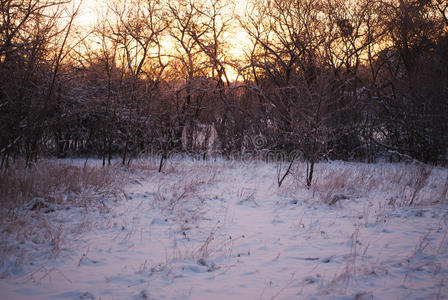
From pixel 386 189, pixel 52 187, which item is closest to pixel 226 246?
pixel 52 187

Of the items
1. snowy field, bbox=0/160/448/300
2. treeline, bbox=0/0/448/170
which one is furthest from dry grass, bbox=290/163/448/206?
treeline, bbox=0/0/448/170

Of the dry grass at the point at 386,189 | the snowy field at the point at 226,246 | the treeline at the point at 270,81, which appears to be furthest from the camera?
the treeline at the point at 270,81

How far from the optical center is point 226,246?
11.9ft

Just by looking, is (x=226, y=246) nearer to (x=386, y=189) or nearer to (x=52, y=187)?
(x=52, y=187)

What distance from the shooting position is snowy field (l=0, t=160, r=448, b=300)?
8.54ft

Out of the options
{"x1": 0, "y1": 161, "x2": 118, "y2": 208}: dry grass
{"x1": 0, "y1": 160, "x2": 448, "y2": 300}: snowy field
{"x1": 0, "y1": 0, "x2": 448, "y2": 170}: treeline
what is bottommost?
{"x1": 0, "y1": 160, "x2": 448, "y2": 300}: snowy field

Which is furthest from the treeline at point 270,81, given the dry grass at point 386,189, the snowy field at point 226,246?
the snowy field at point 226,246

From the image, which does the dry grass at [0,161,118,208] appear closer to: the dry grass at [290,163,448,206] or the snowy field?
the snowy field

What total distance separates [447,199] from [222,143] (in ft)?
32.6

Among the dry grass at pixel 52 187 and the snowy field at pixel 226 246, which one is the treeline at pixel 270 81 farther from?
the snowy field at pixel 226 246

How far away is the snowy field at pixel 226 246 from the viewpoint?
2.60m

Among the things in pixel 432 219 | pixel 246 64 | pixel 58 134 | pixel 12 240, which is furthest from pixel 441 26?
pixel 58 134

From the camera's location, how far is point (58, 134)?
13008 millimetres

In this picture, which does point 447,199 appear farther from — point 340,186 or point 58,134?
point 58,134
